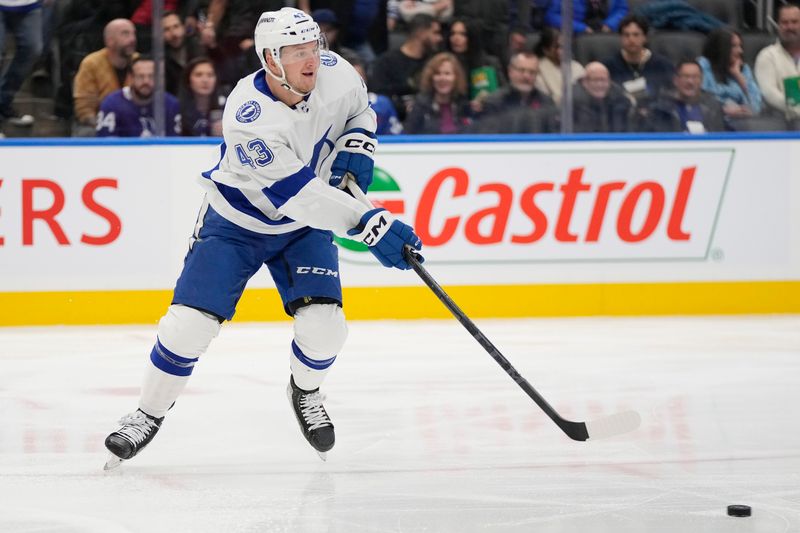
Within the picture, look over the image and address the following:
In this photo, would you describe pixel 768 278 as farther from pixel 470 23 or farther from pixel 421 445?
pixel 421 445

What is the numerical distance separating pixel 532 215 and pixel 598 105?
0.64m

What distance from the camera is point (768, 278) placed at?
6254 mm

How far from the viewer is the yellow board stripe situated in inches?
232

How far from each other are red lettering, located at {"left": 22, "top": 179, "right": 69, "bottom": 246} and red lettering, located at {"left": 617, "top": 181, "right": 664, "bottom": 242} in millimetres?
2576

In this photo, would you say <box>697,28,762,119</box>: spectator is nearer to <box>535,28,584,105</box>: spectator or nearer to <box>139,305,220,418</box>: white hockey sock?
<box>535,28,584,105</box>: spectator

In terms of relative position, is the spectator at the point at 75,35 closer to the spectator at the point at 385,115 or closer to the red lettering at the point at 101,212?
the red lettering at the point at 101,212

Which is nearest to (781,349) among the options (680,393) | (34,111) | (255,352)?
(680,393)

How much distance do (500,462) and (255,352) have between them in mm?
2135

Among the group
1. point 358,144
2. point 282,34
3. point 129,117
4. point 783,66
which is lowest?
point 129,117

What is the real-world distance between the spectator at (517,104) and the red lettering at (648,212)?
50cm

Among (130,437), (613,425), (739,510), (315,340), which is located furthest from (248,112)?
(739,510)

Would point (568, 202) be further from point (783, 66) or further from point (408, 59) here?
point (783, 66)

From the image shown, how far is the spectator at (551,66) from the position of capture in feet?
20.3

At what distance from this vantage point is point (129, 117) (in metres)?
5.98
